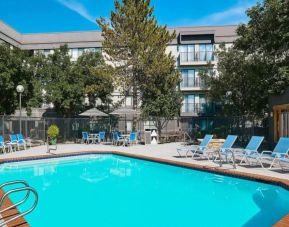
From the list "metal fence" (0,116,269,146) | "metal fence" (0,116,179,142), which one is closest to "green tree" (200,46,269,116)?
"metal fence" (0,116,269,146)

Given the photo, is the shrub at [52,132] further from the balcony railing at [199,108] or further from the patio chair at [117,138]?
the balcony railing at [199,108]

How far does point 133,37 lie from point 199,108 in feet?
42.6

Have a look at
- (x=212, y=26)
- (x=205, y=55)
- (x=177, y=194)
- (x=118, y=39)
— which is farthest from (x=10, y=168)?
(x=212, y=26)

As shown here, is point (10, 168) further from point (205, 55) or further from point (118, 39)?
point (205, 55)

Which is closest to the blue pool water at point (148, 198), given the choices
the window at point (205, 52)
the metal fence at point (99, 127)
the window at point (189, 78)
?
the metal fence at point (99, 127)

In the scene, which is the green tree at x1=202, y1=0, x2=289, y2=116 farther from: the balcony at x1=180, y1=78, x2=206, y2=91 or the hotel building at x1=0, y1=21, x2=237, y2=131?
the hotel building at x1=0, y1=21, x2=237, y2=131

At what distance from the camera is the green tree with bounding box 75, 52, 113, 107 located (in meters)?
26.1

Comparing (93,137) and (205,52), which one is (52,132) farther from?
(205,52)

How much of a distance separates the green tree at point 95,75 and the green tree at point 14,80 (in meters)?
3.83

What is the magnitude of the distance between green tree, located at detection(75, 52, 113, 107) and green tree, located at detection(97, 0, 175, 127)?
911 mm

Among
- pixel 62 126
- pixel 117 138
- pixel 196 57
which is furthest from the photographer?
pixel 196 57

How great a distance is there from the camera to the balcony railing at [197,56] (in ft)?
118

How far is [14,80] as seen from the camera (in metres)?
24.2

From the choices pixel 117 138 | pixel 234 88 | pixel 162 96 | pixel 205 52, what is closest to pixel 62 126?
pixel 117 138
